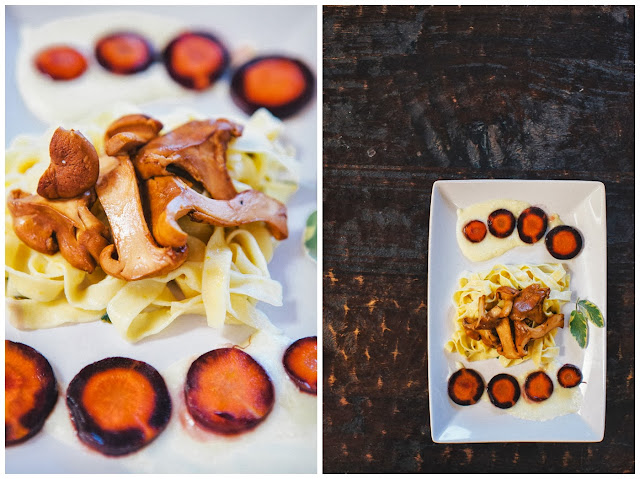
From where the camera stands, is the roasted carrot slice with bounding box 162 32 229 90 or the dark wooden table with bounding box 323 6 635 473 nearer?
the dark wooden table with bounding box 323 6 635 473

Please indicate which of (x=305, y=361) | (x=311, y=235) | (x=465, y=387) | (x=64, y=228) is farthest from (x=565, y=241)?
(x=64, y=228)

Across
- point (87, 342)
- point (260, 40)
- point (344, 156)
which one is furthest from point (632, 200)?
point (87, 342)

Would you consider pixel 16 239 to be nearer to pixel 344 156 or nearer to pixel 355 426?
pixel 344 156

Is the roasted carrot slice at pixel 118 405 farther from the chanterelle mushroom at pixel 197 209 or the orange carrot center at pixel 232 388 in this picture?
the chanterelle mushroom at pixel 197 209

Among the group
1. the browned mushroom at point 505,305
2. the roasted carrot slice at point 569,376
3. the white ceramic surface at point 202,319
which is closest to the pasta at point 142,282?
the white ceramic surface at point 202,319

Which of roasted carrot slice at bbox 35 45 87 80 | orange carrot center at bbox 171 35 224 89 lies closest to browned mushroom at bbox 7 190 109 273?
roasted carrot slice at bbox 35 45 87 80

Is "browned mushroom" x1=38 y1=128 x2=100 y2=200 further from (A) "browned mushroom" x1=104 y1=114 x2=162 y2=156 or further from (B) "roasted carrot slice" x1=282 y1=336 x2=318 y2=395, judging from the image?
(B) "roasted carrot slice" x1=282 y1=336 x2=318 y2=395

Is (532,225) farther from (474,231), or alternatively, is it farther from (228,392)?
(228,392)
